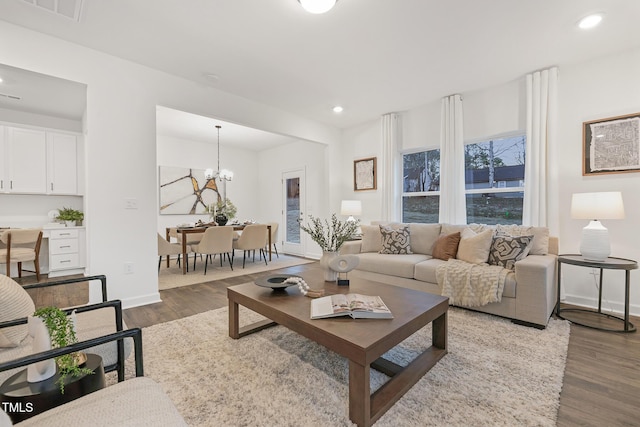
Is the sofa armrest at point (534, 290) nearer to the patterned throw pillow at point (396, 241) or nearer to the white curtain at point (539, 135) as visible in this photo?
the white curtain at point (539, 135)

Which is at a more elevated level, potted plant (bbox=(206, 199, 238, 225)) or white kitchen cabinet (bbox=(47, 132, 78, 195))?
white kitchen cabinet (bbox=(47, 132, 78, 195))

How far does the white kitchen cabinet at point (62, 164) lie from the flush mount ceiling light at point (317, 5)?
4.68 meters

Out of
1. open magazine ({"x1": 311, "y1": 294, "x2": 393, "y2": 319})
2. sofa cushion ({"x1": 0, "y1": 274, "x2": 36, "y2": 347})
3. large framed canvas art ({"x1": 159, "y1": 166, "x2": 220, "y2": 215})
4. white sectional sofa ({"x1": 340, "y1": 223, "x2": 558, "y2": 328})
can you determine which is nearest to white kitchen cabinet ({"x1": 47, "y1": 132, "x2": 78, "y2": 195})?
large framed canvas art ({"x1": 159, "y1": 166, "x2": 220, "y2": 215})

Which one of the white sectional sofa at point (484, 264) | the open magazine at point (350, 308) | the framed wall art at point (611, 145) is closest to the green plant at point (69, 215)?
the white sectional sofa at point (484, 264)

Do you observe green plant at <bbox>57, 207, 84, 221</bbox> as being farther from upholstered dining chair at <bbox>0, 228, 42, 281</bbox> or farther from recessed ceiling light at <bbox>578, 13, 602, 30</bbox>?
recessed ceiling light at <bbox>578, 13, 602, 30</bbox>

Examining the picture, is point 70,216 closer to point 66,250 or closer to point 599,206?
point 66,250

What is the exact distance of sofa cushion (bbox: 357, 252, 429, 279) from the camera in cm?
320

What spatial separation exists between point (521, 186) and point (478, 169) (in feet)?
1.92

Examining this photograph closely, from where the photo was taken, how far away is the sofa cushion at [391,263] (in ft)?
10.5

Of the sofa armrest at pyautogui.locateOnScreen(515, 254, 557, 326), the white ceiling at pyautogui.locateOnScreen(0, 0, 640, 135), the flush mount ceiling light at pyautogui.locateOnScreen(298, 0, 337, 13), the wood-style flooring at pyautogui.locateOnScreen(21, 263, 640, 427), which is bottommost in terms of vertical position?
the wood-style flooring at pyautogui.locateOnScreen(21, 263, 640, 427)

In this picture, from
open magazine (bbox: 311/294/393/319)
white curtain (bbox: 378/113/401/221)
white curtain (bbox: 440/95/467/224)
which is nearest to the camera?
open magazine (bbox: 311/294/393/319)

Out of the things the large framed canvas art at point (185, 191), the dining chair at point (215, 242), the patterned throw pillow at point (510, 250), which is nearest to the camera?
the patterned throw pillow at point (510, 250)

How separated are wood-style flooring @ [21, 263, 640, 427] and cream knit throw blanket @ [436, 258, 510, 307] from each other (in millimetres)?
619

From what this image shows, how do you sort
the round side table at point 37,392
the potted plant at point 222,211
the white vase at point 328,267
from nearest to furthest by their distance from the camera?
the round side table at point 37,392
the white vase at point 328,267
the potted plant at point 222,211
